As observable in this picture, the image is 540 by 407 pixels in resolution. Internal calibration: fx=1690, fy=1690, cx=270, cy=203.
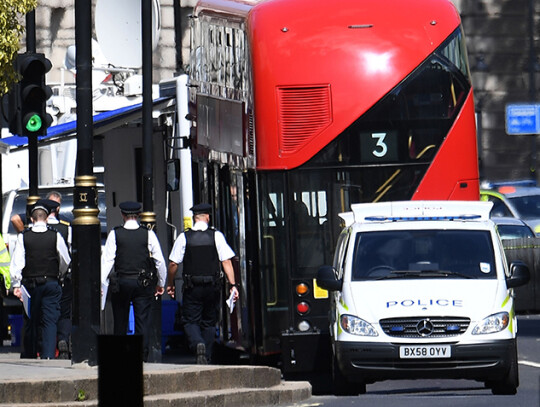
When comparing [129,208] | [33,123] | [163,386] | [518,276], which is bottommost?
[163,386]

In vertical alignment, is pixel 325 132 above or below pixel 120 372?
above

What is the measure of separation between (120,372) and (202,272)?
11593 millimetres

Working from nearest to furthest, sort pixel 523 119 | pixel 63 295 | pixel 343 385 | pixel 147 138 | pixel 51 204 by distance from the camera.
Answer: pixel 343 385
pixel 51 204
pixel 63 295
pixel 147 138
pixel 523 119

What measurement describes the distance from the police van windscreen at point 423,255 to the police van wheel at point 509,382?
2.64 ft

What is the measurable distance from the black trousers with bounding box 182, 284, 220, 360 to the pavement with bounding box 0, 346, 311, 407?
7.40 feet

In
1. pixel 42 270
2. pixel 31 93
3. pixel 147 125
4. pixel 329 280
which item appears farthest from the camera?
pixel 147 125

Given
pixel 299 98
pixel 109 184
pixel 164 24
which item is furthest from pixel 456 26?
pixel 164 24

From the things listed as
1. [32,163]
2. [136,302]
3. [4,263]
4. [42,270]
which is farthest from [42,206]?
[32,163]

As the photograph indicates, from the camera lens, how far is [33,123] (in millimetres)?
17719

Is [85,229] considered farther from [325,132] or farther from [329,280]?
[325,132]

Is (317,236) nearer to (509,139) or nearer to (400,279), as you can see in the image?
(400,279)

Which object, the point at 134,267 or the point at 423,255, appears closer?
the point at 423,255

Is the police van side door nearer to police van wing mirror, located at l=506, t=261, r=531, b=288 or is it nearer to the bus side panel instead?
the bus side panel

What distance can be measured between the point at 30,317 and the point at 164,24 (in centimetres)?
3667
